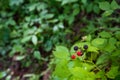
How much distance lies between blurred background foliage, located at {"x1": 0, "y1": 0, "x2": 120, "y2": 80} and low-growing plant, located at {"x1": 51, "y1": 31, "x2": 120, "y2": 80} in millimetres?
1526

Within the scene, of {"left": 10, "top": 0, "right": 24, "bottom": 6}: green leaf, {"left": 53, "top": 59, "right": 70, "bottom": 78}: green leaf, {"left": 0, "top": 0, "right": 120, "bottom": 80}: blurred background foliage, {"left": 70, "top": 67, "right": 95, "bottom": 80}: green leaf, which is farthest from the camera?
{"left": 10, "top": 0, "right": 24, "bottom": 6}: green leaf

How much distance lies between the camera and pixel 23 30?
3598 millimetres

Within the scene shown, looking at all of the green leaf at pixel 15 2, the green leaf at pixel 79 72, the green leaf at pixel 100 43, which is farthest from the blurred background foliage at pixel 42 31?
the green leaf at pixel 79 72

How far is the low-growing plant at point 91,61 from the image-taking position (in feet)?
5.09

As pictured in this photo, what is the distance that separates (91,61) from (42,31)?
1.93 metres

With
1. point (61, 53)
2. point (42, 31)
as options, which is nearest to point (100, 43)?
point (61, 53)

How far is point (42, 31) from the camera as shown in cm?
354

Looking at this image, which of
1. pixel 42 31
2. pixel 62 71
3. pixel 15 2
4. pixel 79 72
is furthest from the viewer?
pixel 15 2

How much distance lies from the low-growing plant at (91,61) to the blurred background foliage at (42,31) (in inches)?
60.1

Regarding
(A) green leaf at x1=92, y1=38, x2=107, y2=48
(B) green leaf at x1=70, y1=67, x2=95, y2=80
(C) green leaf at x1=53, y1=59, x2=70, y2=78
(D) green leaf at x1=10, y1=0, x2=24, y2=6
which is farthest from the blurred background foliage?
(B) green leaf at x1=70, y1=67, x2=95, y2=80

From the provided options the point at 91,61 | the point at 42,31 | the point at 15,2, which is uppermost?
the point at 91,61

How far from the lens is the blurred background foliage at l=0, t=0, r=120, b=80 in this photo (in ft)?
11.2

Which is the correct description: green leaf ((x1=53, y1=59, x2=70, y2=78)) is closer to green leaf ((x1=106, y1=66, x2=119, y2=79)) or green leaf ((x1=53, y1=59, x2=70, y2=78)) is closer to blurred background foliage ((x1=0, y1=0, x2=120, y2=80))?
green leaf ((x1=106, y1=66, x2=119, y2=79))

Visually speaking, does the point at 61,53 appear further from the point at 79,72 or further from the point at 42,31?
the point at 42,31
